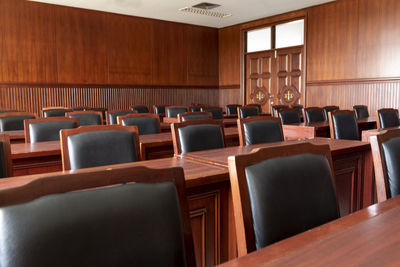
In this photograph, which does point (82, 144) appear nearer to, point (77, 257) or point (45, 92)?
point (77, 257)

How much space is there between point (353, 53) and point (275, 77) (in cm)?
204

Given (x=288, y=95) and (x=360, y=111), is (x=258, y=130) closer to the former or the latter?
(x=360, y=111)

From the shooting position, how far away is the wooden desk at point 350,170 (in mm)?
2182

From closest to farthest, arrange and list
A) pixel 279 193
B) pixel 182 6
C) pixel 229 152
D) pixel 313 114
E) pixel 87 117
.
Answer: pixel 279 193 < pixel 229 152 < pixel 87 117 < pixel 313 114 < pixel 182 6

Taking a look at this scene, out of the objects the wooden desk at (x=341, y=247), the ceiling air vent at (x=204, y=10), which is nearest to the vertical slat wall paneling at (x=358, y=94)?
the ceiling air vent at (x=204, y=10)

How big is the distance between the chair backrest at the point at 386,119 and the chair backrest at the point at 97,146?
322 centimetres

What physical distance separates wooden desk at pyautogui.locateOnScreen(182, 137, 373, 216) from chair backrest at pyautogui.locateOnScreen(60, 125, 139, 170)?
0.35 metres

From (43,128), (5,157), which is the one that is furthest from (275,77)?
(5,157)

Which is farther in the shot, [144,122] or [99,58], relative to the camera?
[99,58]

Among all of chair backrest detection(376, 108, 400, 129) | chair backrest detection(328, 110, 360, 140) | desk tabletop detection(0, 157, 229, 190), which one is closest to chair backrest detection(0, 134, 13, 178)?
desk tabletop detection(0, 157, 229, 190)

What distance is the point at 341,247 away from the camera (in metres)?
0.77

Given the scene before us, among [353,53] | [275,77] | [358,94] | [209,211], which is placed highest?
[353,53]

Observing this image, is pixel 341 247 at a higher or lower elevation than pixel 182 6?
lower

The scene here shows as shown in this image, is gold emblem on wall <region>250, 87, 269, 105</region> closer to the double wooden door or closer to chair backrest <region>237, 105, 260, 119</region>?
the double wooden door
